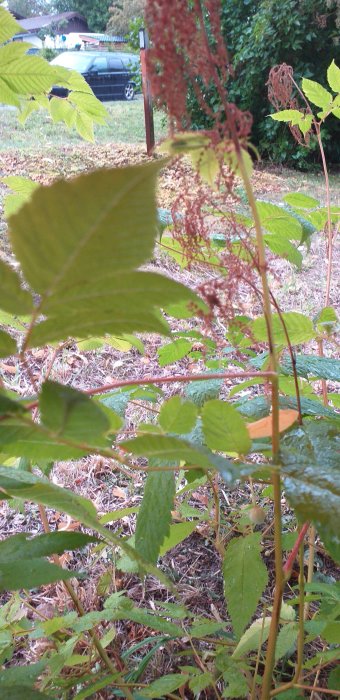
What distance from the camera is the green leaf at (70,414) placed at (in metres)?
0.20

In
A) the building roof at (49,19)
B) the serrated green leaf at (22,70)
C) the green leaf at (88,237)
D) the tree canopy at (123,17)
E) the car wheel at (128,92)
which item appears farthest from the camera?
the building roof at (49,19)

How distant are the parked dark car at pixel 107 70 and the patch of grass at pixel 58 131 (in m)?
0.35

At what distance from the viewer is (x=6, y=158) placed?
409 centimetres

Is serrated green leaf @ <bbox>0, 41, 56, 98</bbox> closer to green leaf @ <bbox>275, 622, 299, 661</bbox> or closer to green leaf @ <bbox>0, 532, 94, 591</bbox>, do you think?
green leaf @ <bbox>0, 532, 94, 591</bbox>

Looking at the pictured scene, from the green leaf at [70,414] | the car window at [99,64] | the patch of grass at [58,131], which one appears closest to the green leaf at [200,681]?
the green leaf at [70,414]

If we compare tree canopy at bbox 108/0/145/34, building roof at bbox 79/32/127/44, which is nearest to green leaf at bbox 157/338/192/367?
tree canopy at bbox 108/0/145/34

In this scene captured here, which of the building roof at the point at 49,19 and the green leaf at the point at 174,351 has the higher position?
the building roof at the point at 49,19

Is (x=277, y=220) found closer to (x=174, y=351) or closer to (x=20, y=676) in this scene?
(x=174, y=351)

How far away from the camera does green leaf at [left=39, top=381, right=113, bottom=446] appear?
20 centimetres

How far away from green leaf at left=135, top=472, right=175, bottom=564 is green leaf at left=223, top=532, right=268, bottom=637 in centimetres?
12

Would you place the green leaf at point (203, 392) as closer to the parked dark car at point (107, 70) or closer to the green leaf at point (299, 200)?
the green leaf at point (299, 200)

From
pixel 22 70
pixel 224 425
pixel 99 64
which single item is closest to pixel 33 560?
pixel 224 425

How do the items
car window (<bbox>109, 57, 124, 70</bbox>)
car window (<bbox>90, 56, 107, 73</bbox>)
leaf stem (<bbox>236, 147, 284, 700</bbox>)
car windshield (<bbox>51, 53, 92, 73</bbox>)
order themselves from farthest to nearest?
car window (<bbox>109, 57, 124, 70</bbox>) < car window (<bbox>90, 56, 107, 73</bbox>) < car windshield (<bbox>51, 53, 92, 73</bbox>) < leaf stem (<bbox>236, 147, 284, 700</bbox>)

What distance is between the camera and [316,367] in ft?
1.70
